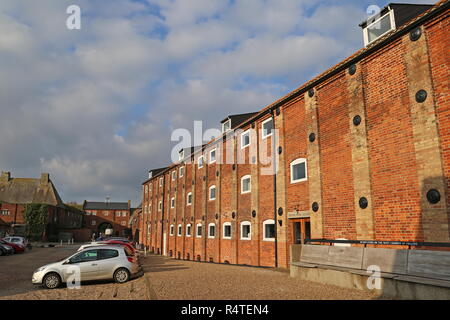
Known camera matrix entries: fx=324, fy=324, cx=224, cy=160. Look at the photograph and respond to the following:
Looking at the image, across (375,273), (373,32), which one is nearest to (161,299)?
(375,273)

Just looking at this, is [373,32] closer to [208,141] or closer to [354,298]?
[354,298]

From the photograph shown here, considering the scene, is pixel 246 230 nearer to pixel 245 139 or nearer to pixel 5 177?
pixel 245 139

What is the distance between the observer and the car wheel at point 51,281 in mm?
11711

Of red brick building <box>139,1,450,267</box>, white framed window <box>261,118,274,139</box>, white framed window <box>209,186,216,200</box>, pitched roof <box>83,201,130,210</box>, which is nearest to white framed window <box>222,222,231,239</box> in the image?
red brick building <box>139,1,450,267</box>

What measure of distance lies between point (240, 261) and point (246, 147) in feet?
23.2

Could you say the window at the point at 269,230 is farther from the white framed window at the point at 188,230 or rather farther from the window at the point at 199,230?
the white framed window at the point at 188,230

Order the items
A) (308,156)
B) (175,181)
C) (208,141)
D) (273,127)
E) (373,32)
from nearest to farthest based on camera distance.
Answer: (373,32)
(308,156)
(273,127)
(208,141)
(175,181)

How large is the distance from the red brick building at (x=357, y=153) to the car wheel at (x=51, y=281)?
9742 millimetres

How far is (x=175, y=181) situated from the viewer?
35.5 metres

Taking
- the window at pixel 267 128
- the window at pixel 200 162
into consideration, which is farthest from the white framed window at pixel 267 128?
the window at pixel 200 162

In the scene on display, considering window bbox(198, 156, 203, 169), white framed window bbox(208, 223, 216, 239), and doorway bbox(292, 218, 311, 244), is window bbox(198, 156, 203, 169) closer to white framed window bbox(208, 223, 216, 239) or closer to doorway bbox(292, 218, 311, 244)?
white framed window bbox(208, 223, 216, 239)

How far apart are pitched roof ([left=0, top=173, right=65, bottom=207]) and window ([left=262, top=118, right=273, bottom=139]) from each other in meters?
57.0

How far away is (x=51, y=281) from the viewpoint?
1176 cm

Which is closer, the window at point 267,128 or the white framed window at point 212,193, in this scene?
the window at point 267,128
